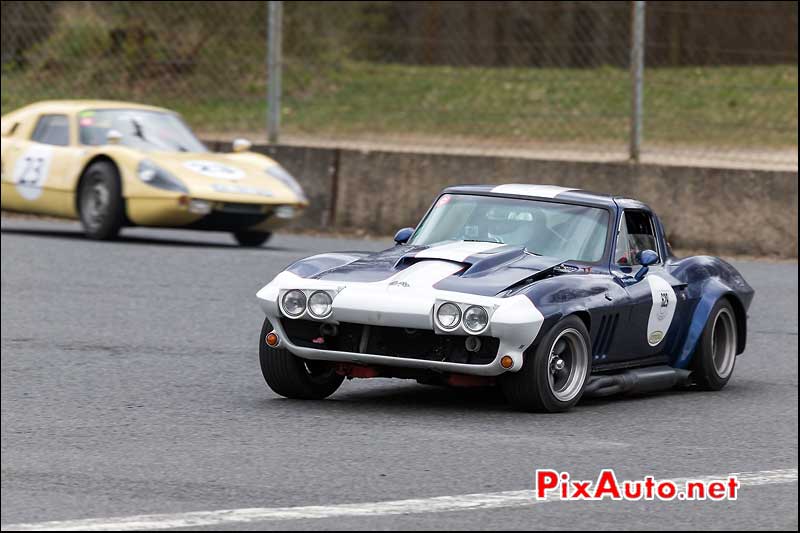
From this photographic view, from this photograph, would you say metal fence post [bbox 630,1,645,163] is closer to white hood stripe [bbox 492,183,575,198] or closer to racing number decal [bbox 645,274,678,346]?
white hood stripe [bbox 492,183,575,198]

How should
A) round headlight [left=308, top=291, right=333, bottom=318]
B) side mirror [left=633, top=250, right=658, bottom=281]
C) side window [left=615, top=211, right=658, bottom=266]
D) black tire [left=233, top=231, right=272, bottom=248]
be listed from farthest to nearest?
black tire [left=233, top=231, right=272, bottom=248] → side window [left=615, top=211, right=658, bottom=266] → side mirror [left=633, top=250, right=658, bottom=281] → round headlight [left=308, top=291, right=333, bottom=318]

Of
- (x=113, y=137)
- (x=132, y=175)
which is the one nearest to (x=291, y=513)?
(x=132, y=175)

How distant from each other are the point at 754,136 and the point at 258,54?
5.27 metres

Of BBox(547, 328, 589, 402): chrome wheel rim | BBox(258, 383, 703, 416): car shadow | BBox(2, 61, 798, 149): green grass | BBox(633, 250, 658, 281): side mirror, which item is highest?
BBox(2, 61, 798, 149): green grass

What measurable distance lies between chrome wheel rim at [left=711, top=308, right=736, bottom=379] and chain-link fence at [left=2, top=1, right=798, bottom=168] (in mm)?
7374

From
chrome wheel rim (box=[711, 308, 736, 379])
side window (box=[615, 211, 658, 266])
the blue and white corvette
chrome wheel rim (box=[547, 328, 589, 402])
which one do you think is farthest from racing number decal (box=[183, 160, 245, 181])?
chrome wheel rim (box=[547, 328, 589, 402])

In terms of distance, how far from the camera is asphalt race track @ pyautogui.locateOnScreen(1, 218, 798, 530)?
16.9ft

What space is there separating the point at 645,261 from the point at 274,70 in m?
9.19

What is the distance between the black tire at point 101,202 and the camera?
14305mm

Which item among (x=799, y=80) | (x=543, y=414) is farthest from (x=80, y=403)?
(x=799, y=80)

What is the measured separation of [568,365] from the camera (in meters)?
7.30

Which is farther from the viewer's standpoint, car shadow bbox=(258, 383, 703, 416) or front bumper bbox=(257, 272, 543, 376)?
car shadow bbox=(258, 383, 703, 416)

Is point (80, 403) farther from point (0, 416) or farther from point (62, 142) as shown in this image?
point (62, 142)

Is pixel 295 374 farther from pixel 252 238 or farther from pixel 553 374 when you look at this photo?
pixel 252 238
